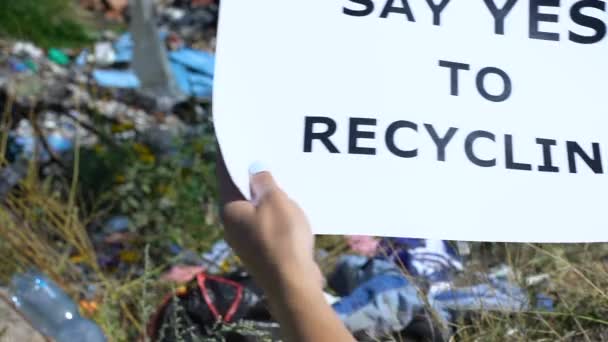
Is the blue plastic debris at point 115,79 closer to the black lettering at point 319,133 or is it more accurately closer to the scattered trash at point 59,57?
the scattered trash at point 59,57

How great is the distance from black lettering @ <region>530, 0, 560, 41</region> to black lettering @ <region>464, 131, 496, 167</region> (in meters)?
0.22

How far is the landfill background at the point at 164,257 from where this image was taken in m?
2.21

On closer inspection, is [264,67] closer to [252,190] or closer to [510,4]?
[252,190]

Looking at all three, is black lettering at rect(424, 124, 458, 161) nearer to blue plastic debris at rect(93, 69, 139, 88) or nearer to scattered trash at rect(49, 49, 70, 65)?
blue plastic debris at rect(93, 69, 139, 88)

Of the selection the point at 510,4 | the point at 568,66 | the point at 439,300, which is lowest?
the point at 439,300

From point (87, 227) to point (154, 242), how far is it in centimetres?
35

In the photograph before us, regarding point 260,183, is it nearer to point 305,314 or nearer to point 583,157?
point 305,314

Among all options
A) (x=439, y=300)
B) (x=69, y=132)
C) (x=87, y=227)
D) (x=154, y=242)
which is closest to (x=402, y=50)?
(x=439, y=300)

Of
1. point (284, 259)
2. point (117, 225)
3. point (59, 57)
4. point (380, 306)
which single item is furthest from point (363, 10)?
point (59, 57)

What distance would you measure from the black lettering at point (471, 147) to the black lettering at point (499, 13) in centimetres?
20

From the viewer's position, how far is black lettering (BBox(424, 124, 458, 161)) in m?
1.51

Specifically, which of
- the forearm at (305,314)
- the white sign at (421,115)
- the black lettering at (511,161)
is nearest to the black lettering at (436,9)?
the white sign at (421,115)

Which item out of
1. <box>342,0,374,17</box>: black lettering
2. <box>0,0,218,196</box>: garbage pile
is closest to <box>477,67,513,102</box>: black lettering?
<box>342,0,374,17</box>: black lettering

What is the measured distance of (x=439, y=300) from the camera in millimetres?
2322
